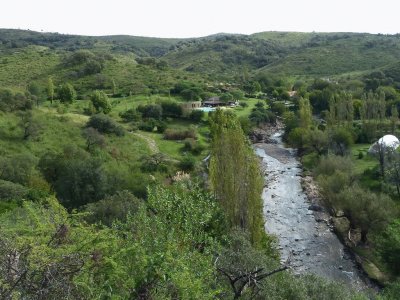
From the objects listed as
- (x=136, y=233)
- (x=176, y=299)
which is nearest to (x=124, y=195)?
(x=136, y=233)

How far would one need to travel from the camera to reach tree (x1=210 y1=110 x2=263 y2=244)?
22156 mm

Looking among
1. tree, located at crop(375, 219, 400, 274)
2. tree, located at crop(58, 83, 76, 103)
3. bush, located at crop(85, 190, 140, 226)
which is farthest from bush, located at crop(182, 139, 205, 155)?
tree, located at crop(375, 219, 400, 274)

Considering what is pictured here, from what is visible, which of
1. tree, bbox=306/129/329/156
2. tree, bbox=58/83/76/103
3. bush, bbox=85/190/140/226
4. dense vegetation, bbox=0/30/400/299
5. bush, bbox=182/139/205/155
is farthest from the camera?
tree, bbox=58/83/76/103

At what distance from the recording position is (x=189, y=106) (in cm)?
Answer: 6234

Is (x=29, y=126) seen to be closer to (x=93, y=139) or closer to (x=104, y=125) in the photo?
(x=93, y=139)

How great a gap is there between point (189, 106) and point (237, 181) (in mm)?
41237

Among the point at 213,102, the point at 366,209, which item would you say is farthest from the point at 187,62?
the point at 366,209

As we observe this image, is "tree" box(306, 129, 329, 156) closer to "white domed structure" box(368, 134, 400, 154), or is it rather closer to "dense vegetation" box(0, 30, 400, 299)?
"dense vegetation" box(0, 30, 400, 299)

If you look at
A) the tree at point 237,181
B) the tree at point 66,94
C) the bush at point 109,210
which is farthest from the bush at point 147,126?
the tree at point 237,181

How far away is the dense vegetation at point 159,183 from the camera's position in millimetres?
8031

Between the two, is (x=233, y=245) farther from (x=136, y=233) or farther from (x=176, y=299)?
(x=176, y=299)

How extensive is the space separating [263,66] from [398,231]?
5061 inches

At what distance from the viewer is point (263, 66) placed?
5768 inches

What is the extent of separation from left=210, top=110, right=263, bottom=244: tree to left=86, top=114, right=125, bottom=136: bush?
24560 mm
